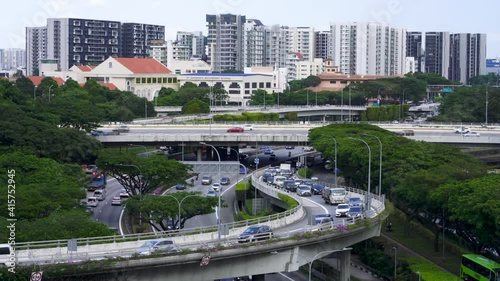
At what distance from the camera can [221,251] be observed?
29.1 meters

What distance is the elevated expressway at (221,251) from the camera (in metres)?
27.0

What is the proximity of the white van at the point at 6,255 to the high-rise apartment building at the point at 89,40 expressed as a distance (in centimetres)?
13378

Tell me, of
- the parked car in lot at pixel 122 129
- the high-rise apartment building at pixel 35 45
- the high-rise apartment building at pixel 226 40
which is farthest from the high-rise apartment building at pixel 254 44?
the parked car in lot at pixel 122 129

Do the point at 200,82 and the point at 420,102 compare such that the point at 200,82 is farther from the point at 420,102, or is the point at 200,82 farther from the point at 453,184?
the point at 453,184

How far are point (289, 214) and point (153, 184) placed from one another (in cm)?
1556

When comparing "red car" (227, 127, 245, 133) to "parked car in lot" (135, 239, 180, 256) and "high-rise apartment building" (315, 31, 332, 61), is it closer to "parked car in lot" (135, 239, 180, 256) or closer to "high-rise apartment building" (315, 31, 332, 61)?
"parked car in lot" (135, 239, 180, 256)

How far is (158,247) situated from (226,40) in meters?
131

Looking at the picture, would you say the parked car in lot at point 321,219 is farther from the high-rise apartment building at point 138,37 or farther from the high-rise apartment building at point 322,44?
the high-rise apartment building at point 322,44

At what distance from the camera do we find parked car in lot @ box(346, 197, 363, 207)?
1607 inches

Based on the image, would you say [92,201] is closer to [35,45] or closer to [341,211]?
[341,211]

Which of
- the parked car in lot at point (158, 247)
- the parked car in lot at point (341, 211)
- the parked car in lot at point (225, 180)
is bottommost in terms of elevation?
the parked car in lot at point (225, 180)

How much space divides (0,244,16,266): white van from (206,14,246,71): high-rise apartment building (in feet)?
425

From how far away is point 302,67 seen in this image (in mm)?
163875

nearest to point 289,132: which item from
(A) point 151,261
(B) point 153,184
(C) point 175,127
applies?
(C) point 175,127
